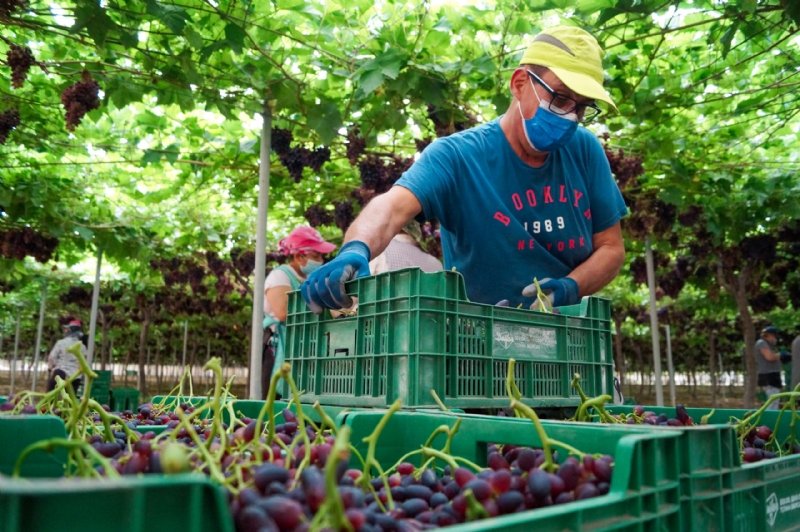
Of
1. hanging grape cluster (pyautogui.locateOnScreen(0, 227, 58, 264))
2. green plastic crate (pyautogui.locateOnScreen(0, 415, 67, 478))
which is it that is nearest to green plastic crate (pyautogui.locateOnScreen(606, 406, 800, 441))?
green plastic crate (pyautogui.locateOnScreen(0, 415, 67, 478))

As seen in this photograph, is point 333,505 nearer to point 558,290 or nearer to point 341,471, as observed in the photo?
point 341,471

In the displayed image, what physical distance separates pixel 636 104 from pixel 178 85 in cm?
372

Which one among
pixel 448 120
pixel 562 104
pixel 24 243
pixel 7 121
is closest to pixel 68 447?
pixel 562 104

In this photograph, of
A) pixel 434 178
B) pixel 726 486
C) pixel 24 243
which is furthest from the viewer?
pixel 24 243

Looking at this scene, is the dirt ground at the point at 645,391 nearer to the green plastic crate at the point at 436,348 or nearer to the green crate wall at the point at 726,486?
the green plastic crate at the point at 436,348

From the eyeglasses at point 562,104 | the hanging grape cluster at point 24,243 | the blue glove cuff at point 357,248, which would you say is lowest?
the blue glove cuff at point 357,248

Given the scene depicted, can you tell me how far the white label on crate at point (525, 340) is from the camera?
171cm

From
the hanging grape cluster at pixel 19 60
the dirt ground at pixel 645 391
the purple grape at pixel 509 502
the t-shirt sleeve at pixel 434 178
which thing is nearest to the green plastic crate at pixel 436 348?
the t-shirt sleeve at pixel 434 178

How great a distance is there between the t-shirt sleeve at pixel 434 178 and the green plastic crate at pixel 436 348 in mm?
589

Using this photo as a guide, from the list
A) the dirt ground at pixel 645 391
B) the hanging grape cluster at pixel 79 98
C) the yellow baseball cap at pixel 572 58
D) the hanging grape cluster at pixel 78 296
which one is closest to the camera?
the yellow baseball cap at pixel 572 58

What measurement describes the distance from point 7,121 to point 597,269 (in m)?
5.17

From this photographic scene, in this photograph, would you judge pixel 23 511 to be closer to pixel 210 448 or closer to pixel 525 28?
pixel 210 448

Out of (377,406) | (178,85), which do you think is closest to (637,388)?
(178,85)

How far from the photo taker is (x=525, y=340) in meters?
1.76
